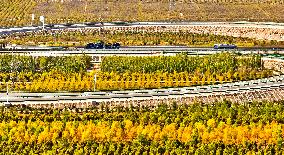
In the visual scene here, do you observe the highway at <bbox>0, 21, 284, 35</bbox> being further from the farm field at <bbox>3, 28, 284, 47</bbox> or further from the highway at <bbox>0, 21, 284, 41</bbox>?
the farm field at <bbox>3, 28, 284, 47</bbox>

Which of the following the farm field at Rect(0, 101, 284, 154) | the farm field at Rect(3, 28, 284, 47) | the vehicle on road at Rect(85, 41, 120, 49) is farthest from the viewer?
the farm field at Rect(3, 28, 284, 47)

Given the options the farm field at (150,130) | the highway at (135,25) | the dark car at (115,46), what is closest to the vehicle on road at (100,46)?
the dark car at (115,46)

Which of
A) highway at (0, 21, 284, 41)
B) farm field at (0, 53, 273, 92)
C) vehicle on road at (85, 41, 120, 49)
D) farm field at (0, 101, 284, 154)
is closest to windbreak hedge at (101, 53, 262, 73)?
farm field at (0, 53, 273, 92)

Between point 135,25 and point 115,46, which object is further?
point 135,25

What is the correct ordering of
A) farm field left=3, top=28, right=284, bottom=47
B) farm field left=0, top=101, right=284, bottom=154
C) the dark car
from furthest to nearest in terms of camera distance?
1. farm field left=3, top=28, right=284, bottom=47
2. the dark car
3. farm field left=0, top=101, right=284, bottom=154

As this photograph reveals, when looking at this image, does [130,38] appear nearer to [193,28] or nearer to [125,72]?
[193,28]

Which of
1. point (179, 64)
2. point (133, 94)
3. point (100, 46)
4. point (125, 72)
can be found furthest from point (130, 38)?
point (133, 94)
